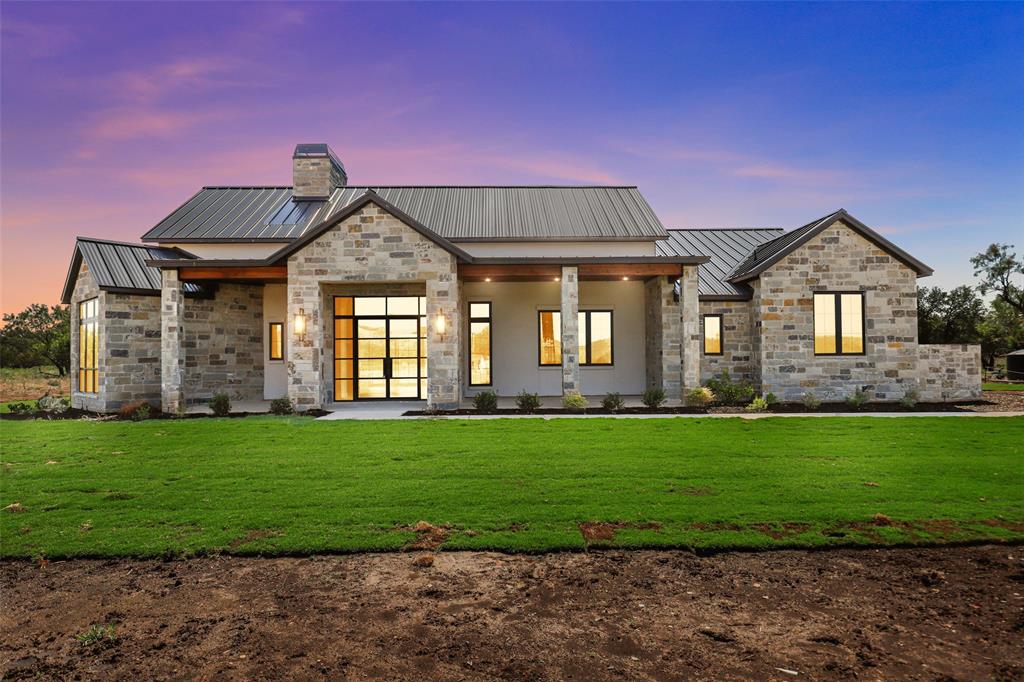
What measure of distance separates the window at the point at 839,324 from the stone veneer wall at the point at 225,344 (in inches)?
696

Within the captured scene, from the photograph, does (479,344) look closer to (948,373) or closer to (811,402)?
(811,402)

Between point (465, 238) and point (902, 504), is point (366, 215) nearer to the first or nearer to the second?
point (465, 238)

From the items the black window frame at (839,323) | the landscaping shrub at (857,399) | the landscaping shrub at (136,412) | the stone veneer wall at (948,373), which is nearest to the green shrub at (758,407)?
the landscaping shrub at (857,399)

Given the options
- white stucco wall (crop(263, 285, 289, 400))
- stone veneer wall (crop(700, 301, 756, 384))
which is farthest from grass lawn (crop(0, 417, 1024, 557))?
white stucco wall (crop(263, 285, 289, 400))

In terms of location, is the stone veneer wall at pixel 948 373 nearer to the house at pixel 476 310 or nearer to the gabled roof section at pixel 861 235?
the house at pixel 476 310

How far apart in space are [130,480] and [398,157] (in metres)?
19.7

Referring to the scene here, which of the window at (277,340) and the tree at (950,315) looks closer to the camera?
the window at (277,340)

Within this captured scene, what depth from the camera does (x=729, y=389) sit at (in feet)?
50.1

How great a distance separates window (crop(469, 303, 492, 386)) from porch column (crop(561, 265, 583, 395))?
146 inches

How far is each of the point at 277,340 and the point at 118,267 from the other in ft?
16.0

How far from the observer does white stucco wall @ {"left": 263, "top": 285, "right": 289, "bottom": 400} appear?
17.4m

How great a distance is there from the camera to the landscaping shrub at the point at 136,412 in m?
13.6

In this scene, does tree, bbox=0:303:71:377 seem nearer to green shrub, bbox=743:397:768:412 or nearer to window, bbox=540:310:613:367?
window, bbox=540:310:613:367

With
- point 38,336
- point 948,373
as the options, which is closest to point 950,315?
point 948,373
